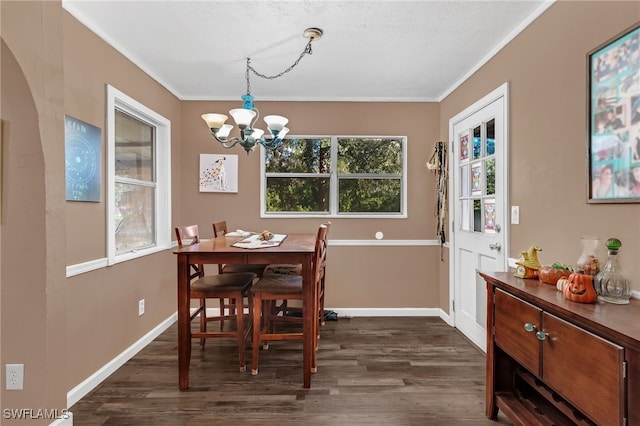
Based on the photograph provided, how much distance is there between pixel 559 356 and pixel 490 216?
1.52 m

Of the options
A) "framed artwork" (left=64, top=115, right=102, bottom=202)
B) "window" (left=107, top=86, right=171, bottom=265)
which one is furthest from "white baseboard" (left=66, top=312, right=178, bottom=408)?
"framed artwork" (left=64, top=115, right=102, bottom=202)

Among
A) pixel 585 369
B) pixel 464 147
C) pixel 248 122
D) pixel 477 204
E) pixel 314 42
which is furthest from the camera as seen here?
pixel 464 147

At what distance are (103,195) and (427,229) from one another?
3.09m

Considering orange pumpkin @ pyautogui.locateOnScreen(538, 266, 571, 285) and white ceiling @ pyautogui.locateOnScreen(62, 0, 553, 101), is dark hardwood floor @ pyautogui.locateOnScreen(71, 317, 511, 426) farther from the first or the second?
white ceiling @ pyautogui.locateOnScreen(62, 0, 553, 101)

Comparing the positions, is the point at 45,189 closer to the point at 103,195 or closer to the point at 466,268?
the point at 103,195

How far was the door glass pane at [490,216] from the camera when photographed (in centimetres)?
263

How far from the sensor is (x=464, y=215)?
3.16 metres

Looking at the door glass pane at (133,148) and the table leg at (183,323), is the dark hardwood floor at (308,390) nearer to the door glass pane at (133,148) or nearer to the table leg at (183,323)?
the table leg at (183,323)

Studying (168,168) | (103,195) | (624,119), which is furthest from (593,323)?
(168,168)

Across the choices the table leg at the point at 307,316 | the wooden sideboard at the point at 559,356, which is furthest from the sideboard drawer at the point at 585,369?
the table leg at the point at 307,316

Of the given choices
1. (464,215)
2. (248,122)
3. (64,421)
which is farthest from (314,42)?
(64,421)

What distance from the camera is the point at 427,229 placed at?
3664mm

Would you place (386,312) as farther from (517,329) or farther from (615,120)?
(615,120)

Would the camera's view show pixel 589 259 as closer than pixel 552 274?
Yes
